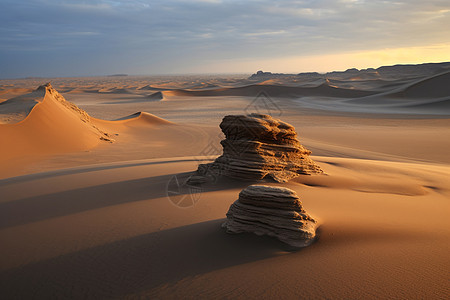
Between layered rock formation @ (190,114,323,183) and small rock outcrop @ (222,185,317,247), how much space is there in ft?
7.30

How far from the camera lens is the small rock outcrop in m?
3.49

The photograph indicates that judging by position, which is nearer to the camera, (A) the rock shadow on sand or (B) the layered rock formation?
(A) the rock shadow on sand

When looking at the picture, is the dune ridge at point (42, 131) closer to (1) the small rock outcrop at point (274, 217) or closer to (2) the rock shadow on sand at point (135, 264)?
(2) the rock shadow on sand at point (135, 264)

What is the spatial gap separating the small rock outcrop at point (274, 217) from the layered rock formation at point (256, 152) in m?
2.22

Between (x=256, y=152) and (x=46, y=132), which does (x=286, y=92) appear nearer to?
(x=46, y=132)

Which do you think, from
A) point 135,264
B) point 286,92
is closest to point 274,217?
point 135,264

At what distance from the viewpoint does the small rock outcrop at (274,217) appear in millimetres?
3494

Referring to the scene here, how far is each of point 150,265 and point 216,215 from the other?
1432 mm

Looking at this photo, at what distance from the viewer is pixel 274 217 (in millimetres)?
3592

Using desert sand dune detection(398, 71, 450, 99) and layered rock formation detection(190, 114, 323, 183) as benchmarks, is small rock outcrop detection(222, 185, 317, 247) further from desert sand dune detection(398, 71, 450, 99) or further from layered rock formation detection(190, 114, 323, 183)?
desert sand dune detection(398, 71, 450, 99)

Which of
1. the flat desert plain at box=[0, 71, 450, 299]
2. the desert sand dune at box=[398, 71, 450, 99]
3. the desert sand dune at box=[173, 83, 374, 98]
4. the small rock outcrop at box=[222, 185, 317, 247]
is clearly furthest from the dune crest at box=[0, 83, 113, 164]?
the desert sand dune at box=[173, 83, 374, 98]

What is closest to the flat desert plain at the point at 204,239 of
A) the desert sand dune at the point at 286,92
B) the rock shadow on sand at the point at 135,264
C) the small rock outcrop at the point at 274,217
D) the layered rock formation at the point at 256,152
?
the rock shadow on sand at the point at 135,264

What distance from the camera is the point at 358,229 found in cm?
376

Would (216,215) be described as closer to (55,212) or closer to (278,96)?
(55,212)
